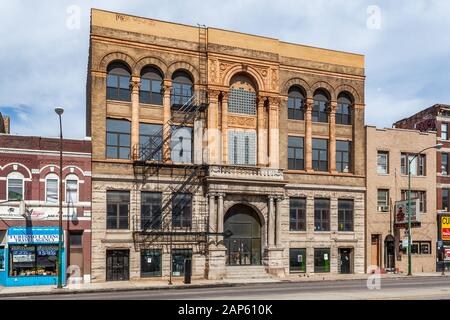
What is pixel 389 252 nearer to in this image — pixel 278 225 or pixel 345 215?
pixel 345 215

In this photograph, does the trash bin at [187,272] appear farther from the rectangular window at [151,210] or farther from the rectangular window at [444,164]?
the rectangular window at [444,164]

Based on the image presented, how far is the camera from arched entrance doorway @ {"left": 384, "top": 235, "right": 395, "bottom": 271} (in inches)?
1773

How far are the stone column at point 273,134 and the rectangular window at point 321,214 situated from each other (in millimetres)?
4915

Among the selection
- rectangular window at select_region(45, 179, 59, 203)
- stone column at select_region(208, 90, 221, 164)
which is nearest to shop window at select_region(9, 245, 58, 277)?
rectangular window at select_region(45, 179, 59, 203)

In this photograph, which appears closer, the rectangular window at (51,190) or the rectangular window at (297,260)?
the rectangular window at (51,190)

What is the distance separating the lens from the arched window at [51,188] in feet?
112

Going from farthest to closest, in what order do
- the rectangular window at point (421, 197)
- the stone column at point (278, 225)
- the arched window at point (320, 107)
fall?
the rectangular window at point (421, 197) < the arched window at point (320, 107) < the stone column at point (278, 225)

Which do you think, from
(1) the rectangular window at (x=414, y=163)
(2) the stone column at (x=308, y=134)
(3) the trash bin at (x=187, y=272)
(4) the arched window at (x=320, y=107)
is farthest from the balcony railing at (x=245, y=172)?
(1) the rectangular window at (x=414, y=163)

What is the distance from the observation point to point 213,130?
39.5m

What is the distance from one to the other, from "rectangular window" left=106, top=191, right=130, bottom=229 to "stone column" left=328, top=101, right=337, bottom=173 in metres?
17.3

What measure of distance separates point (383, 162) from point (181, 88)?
19162 mm
